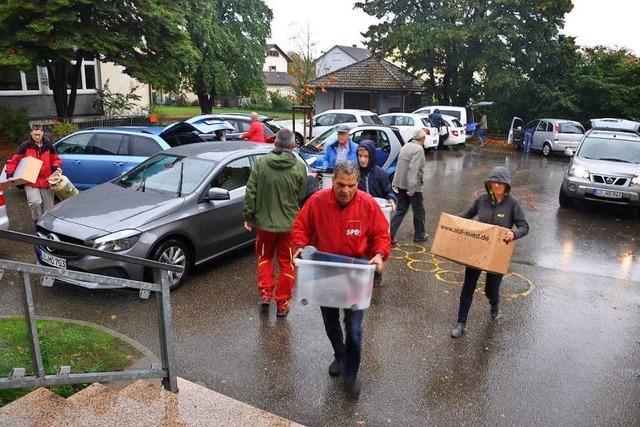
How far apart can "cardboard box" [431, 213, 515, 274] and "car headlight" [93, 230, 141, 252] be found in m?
3.32

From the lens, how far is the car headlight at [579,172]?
1080cm

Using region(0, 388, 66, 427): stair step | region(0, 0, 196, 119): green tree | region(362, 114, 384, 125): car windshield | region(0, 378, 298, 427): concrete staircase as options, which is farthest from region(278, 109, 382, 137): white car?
region(0, 388, 66, 427): stair step

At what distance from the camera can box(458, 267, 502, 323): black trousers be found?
5.17 meters

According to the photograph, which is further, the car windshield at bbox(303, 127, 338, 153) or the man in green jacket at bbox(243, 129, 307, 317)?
the car windshield at bbox(303, 127, 338, 153)

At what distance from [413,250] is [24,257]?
5.71 m

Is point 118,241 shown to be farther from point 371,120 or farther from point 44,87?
point 44,87

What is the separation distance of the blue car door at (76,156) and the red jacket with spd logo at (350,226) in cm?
747

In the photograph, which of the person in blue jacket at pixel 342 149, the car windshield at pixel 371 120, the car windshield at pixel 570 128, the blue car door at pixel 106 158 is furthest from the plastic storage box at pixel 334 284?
the car windshield at pixel 570 128

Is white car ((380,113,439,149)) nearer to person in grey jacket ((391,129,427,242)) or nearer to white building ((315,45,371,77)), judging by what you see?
person in grey jacket ((391,129,427,242))

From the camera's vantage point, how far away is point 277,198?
5.41m

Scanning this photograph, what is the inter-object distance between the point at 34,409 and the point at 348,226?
7.77ft

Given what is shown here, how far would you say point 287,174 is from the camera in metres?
5.46

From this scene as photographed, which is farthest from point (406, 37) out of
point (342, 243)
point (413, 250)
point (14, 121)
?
point (342, 243)

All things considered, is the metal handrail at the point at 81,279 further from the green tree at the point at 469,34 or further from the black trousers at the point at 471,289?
the green tree at the point at 469,34
